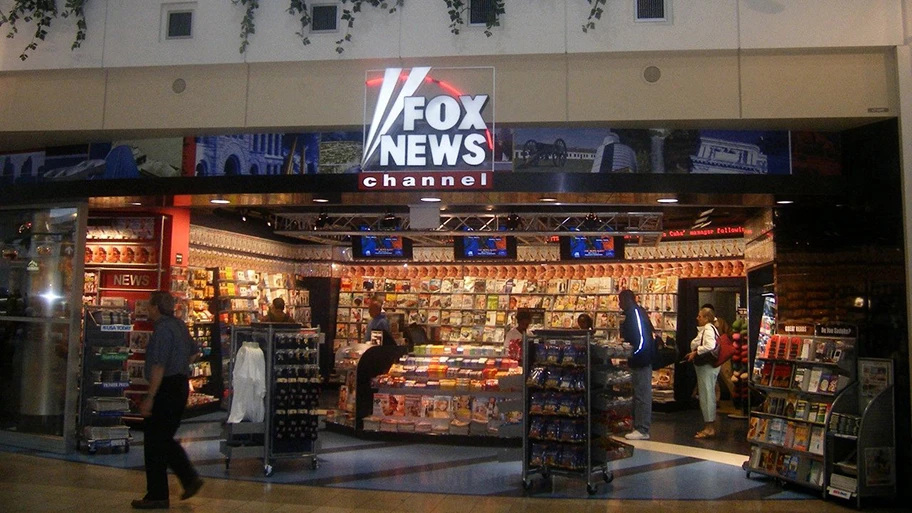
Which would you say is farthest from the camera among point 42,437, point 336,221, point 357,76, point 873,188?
point 336,221

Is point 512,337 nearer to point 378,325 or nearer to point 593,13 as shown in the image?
point 378,325

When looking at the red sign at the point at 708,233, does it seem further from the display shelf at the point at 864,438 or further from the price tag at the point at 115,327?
the price tag at the point at 115,327

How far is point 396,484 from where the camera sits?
7512 millimetres

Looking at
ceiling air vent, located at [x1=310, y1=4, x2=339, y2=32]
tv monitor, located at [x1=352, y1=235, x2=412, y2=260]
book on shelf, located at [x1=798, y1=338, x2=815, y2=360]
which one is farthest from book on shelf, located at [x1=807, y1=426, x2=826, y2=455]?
tv monitor, located at [x1=352, y1=235, x2=412, y2=260]

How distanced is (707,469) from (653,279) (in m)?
5.68

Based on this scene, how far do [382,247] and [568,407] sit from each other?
20.2 ft

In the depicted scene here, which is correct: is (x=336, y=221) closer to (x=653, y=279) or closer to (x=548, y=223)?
(x=548, y=223)

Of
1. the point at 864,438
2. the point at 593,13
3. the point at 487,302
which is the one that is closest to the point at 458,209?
the point at 487,302

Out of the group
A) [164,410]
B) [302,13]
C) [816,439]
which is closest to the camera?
[164,410]

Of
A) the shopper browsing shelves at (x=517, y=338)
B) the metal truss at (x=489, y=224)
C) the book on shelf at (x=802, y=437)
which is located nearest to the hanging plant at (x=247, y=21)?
the metal truss at (x=489, y=224)

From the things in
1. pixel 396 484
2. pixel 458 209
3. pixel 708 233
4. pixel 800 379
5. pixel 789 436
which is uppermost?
pixel 458 209

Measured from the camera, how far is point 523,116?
7879 mm

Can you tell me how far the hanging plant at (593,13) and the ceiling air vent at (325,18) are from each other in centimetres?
259

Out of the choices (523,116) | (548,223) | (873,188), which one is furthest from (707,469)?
(548,223)
